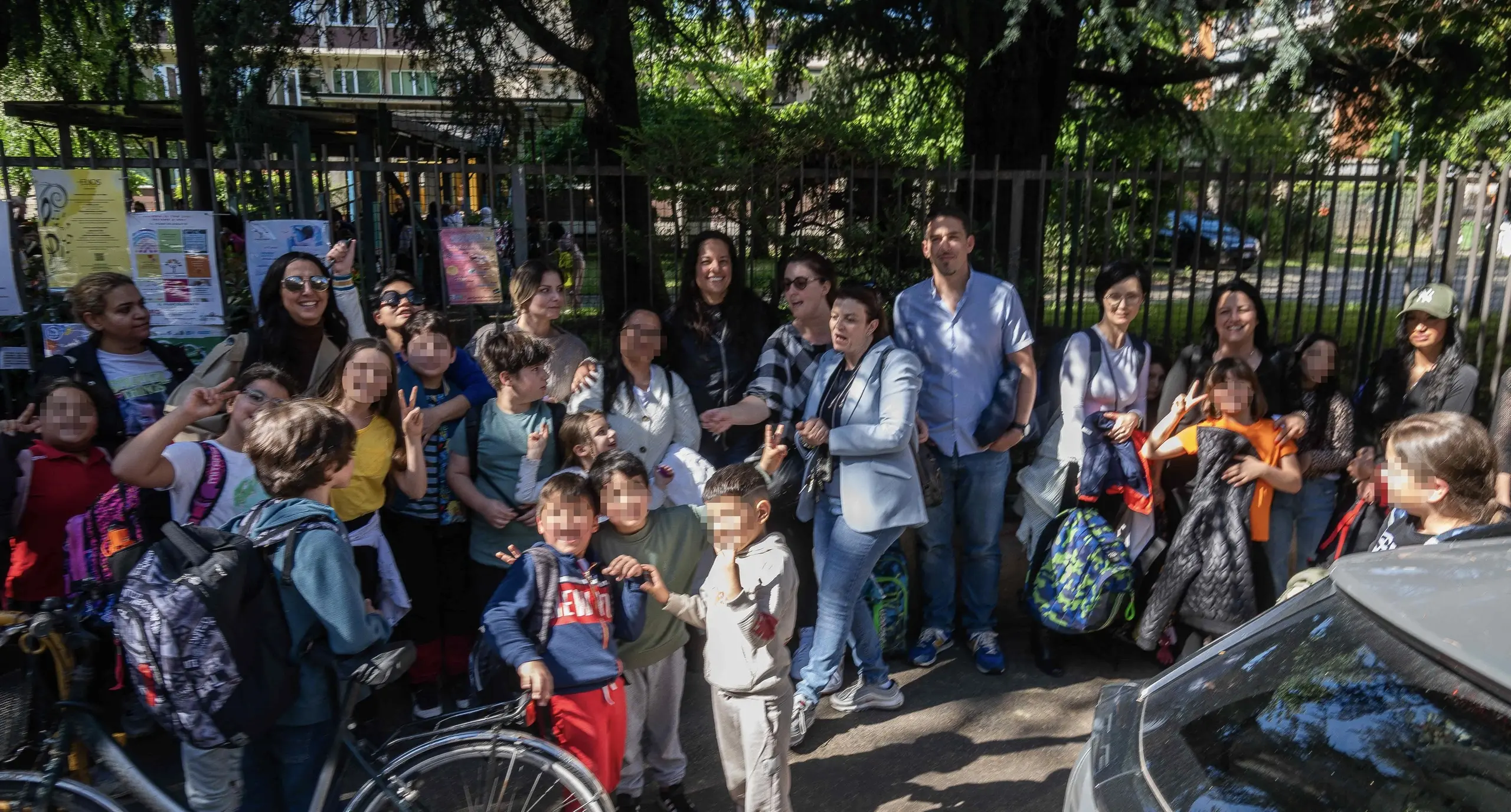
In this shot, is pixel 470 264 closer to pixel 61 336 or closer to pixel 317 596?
pixel 61 336

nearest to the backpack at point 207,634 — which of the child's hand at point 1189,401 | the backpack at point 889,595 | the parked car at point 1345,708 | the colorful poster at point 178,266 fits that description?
the parked car at point 1345,708

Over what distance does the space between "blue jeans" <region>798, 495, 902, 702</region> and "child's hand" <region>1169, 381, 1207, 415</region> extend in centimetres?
129

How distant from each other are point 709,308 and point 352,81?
20839mm

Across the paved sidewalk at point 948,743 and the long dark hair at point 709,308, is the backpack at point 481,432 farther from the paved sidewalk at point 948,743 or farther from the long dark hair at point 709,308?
the paved sidewalk at point 948,743

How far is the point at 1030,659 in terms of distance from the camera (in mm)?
4844

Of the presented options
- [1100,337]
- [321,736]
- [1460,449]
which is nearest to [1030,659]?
[1100,337]

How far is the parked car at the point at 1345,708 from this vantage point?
5.15 ft

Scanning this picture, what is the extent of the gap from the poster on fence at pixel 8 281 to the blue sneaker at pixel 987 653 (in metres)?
4.56

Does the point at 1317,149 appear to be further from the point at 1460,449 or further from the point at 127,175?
the point at 127,175

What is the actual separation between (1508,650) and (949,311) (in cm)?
302

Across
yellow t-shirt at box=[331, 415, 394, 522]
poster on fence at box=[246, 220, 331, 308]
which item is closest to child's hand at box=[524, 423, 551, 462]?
yellow t-shirt at box=[331, 415, 394, 522]

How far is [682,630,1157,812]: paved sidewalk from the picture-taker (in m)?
3.73

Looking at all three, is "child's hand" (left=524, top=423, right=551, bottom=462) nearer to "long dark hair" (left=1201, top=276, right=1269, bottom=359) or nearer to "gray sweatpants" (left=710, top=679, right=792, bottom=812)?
"gray sweatpants" (left=710, top=679, right=792, bottom=812)

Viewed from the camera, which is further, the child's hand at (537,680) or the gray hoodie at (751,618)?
the gray hoodie at (751,618)
